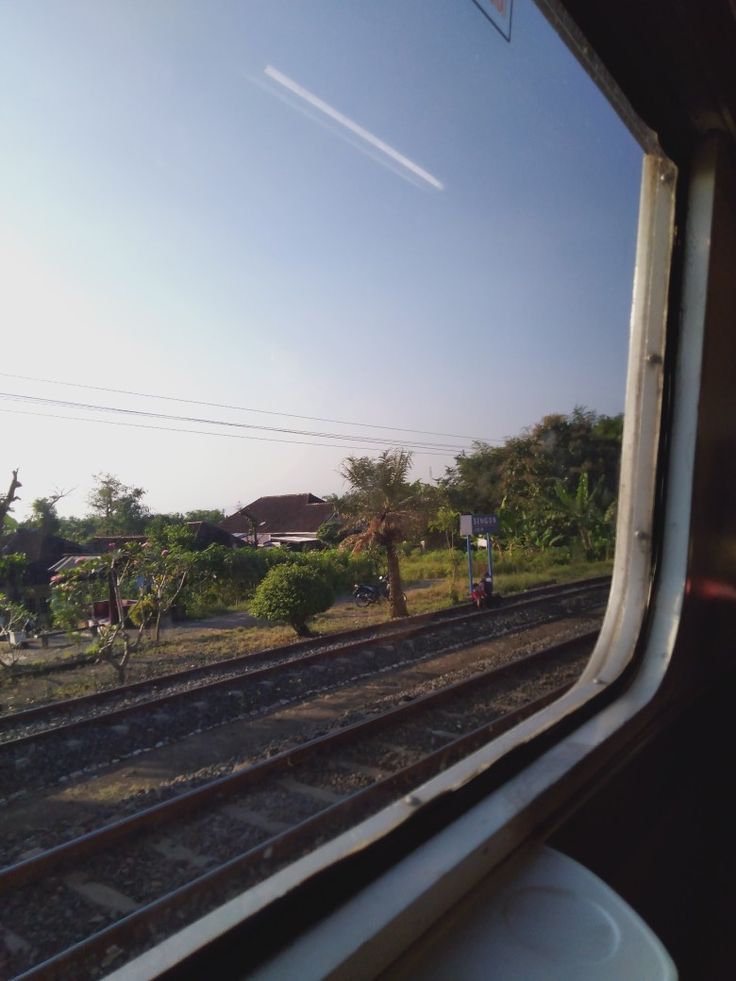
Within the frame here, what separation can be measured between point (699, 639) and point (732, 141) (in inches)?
69.8

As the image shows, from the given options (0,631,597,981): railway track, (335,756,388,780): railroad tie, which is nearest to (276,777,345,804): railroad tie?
(0,631,597,981): railway track

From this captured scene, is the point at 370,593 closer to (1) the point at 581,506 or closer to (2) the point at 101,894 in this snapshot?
(1) the point at 581,506

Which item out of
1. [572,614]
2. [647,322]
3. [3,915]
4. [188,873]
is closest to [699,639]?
[647,322]

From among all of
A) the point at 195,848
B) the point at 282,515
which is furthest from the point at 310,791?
the point at 282,515

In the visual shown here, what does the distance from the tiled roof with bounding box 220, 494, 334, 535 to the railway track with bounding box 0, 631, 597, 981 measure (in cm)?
83

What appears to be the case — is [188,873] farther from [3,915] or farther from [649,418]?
[649,418]

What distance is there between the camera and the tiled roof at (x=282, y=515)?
1.83 meters

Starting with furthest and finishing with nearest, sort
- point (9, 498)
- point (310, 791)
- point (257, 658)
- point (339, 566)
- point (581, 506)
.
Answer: point (257, 658) < point (581, 506) < point (339, 566) < point (310, 791) < point (9, 498)

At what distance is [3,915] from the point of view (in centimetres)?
131

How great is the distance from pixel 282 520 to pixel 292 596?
881 millimetres

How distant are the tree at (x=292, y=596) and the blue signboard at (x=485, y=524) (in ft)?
2.20

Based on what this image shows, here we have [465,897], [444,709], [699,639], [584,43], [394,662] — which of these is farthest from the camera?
[394,662]

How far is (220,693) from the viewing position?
3.18 meters

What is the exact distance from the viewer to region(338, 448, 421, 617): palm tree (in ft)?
6.77
